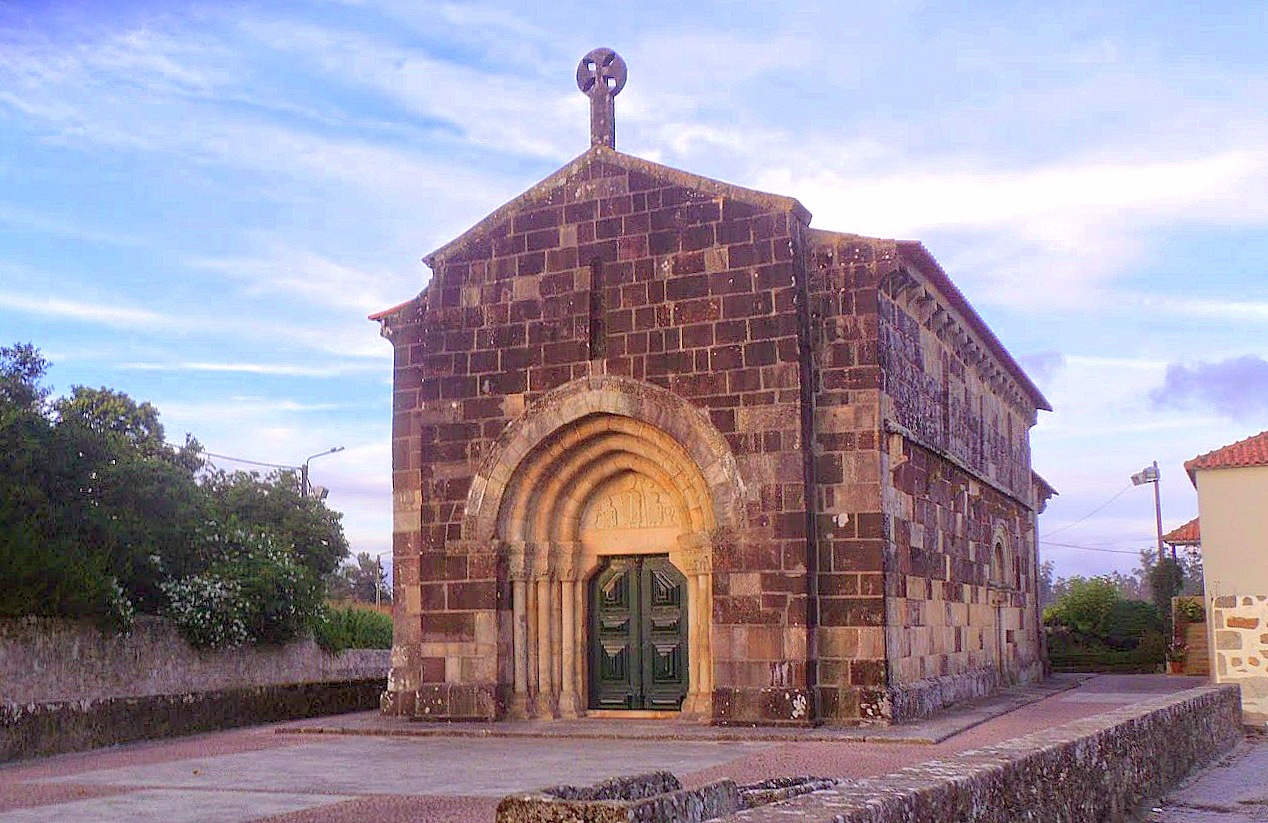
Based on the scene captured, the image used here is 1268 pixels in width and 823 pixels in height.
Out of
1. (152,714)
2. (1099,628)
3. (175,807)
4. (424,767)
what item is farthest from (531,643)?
(1099,628)

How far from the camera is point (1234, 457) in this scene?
18.2 metres

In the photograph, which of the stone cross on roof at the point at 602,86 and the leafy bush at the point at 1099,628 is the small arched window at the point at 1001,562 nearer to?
the stone cross on roof at the point at 602,86

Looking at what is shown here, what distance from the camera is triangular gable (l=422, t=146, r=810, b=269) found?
15.4 meters

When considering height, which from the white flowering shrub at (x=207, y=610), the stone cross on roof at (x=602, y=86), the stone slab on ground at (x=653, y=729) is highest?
the stone cross on roof at (x=602, y=86)

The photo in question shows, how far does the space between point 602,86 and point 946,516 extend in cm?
753

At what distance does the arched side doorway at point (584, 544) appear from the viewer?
15.8m

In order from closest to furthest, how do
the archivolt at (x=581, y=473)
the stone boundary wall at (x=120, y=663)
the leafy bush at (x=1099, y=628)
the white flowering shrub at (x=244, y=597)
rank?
the archivolt at (x=581, y=473) → the stone boundary wall at (x=120, y=663) → the white flowering shrub at (x=244, y=597) → the leafy bush at (x=1099, y=628)

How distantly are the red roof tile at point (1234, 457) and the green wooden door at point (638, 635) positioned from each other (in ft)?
25.8

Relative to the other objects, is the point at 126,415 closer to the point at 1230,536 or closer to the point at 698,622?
the point at 698,622

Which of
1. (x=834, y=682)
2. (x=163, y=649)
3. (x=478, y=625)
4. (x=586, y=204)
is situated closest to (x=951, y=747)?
(x=834, y=682)

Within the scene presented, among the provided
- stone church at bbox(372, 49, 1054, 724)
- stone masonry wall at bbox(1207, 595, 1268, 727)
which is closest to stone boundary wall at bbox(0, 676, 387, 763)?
stone church at bbox(372, 49, 1054, 724)

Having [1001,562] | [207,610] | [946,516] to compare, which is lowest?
[207,610]

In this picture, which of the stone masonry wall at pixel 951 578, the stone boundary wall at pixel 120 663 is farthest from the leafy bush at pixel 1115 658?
the stone boundary wall at pixel 120 663

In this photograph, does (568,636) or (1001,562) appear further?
(1001,562)
